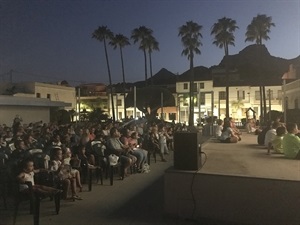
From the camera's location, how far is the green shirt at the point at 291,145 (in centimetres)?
642

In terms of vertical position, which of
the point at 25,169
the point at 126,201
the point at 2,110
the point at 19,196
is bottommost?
the point at 126,201

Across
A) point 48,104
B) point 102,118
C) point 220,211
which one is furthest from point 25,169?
point 102,118

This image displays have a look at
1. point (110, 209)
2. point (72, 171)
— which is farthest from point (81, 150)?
point (110, 209)

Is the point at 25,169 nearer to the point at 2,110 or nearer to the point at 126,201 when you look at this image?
the point at 126,201

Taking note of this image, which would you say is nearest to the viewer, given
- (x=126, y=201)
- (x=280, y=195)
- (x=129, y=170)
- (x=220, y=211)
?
(x=280, y=195)

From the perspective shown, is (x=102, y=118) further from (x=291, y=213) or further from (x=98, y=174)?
(x=291, y=213)

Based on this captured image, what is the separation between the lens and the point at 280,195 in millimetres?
4258

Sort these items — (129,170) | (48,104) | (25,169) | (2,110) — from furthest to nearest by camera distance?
1. (48,104)
2. (2,110)
3. (129,170)
4. (25,169)

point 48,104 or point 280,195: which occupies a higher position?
point 48,104

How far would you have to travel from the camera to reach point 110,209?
5.28 metres

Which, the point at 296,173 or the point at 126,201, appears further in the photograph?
the point at 126,201

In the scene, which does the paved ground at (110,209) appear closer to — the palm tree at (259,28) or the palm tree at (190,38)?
the palm tree at (190,38)

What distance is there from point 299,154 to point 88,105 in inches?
1876

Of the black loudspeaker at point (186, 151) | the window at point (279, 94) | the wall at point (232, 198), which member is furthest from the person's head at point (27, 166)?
the window at point (279, 94)
